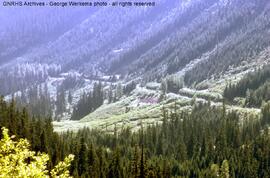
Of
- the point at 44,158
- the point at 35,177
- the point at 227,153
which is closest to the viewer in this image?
the point at 35,177

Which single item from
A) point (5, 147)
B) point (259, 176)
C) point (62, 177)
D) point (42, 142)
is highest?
point (5, 147)

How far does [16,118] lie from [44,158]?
152727mm

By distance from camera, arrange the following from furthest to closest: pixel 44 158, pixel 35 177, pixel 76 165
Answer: pixel 76 165 < pixel 44 158 < pixel 35 177

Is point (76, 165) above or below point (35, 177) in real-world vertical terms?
below

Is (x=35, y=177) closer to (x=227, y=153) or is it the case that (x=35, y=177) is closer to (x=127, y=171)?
(x=127, y=171)

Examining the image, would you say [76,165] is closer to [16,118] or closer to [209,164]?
[16,118]

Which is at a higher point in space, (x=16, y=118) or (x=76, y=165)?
(x=16, y=118)

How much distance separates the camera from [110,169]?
158m

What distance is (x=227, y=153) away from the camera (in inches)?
7854

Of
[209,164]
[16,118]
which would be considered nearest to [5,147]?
[16,118]

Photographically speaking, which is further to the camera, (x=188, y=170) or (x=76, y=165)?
(x=188, y=170)

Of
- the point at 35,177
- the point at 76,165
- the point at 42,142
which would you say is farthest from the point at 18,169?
the point at 42,142

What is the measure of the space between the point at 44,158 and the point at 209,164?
17068 cm

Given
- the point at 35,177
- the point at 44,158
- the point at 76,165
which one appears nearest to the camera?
the point at 35,177
